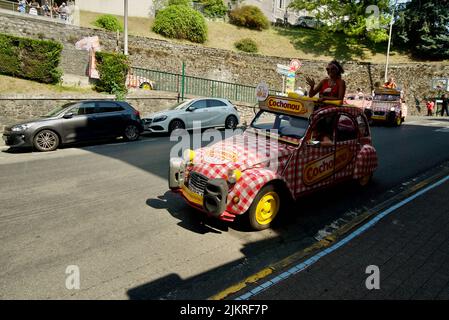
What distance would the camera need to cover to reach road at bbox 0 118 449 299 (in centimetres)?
403

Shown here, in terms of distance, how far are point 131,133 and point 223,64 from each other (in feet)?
78.4

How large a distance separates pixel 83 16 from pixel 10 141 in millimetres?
32900

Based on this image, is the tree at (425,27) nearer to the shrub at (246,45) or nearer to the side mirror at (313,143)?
the shrub at (246,45)

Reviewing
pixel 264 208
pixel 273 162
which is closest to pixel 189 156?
pixel 273 162

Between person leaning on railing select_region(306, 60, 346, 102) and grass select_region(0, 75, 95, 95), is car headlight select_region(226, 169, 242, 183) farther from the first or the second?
grass select_region(0, 75, 95, 95)

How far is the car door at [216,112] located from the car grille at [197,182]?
10046 millimetres

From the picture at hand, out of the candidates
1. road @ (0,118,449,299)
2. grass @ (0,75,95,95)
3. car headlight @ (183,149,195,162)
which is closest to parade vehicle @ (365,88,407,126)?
road @ (0,118,449,299)

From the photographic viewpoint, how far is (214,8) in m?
44.7

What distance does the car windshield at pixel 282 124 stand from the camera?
20.3 ft

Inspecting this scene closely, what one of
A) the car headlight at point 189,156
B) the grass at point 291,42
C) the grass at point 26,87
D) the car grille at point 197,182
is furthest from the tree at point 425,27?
the car grille at point 197,182

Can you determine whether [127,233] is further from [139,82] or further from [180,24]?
[180,24]
